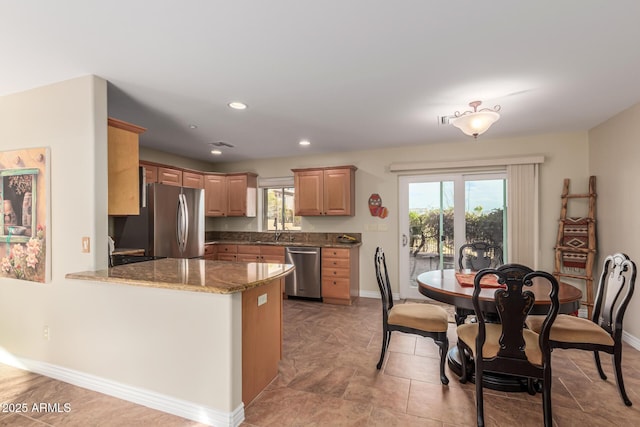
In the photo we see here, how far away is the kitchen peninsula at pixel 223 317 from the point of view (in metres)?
1.92

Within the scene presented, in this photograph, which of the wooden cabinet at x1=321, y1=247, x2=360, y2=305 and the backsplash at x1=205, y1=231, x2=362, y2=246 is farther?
the backsplash at x1=205, y1=231, x2=362, y2=246

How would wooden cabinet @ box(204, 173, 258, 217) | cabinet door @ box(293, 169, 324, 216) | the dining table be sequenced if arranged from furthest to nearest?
wooden cabinet @ box(204, 173, 258, 217), cabinet door @ box(293, 169, 324, 216), the dining table

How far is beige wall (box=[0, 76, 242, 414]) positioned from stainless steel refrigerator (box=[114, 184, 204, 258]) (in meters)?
1.40

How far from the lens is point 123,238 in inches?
159


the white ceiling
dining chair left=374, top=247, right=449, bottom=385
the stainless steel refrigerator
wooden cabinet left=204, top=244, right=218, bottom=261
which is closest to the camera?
the white ceiling

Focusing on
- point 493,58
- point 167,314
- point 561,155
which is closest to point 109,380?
point 167,314

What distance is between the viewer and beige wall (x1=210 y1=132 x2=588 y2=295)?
407 centimetres

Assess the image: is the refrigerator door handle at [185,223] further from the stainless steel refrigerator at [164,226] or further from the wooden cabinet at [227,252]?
the wooden cabinet at [227,252]

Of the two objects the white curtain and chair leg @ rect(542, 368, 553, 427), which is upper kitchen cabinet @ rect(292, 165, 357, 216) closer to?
the white curtain

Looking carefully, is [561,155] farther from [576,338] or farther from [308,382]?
[308,382]

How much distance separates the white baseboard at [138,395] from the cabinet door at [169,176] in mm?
2590

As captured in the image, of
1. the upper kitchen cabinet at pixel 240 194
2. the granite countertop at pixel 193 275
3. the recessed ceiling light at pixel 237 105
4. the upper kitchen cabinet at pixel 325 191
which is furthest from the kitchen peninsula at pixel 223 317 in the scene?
the upper kitchen cabinet at pixel 240 194

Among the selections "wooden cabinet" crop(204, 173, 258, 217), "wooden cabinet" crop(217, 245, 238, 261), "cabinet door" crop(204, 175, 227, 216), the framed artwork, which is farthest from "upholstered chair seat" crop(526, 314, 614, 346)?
"cabinet door" crop(204, 175, 227, 216)

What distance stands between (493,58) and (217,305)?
248 centimetres
